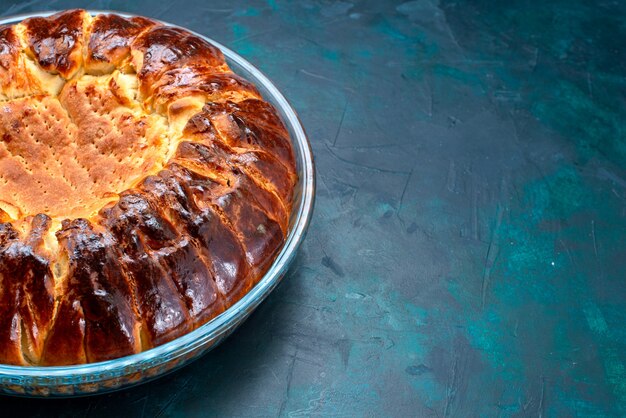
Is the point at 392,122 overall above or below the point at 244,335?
above

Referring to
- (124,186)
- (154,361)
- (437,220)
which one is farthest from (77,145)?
(437,220)

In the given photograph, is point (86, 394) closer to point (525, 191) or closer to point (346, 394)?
point (346, 394)

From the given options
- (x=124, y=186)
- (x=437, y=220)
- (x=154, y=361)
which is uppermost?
(x=124, y=186)

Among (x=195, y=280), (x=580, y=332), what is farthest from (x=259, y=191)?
(x=580, y=332)

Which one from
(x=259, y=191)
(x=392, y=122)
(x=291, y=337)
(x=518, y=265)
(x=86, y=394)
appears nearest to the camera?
(x=86, y=394)

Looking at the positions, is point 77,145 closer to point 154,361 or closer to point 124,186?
point 124,186

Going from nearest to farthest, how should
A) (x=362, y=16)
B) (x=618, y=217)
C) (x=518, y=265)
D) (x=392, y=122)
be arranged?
(x=518, y=265), (x=618, y=217), (x=392, y=122), (x=362, y=16)

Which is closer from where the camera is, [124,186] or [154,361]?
[154,361]

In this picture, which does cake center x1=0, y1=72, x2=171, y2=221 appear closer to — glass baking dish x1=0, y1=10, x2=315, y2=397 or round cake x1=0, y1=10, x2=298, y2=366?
round cake x1=0, y1=10, x2=298, y2=366

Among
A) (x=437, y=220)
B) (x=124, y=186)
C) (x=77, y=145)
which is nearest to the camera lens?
(x=124, y=186)
